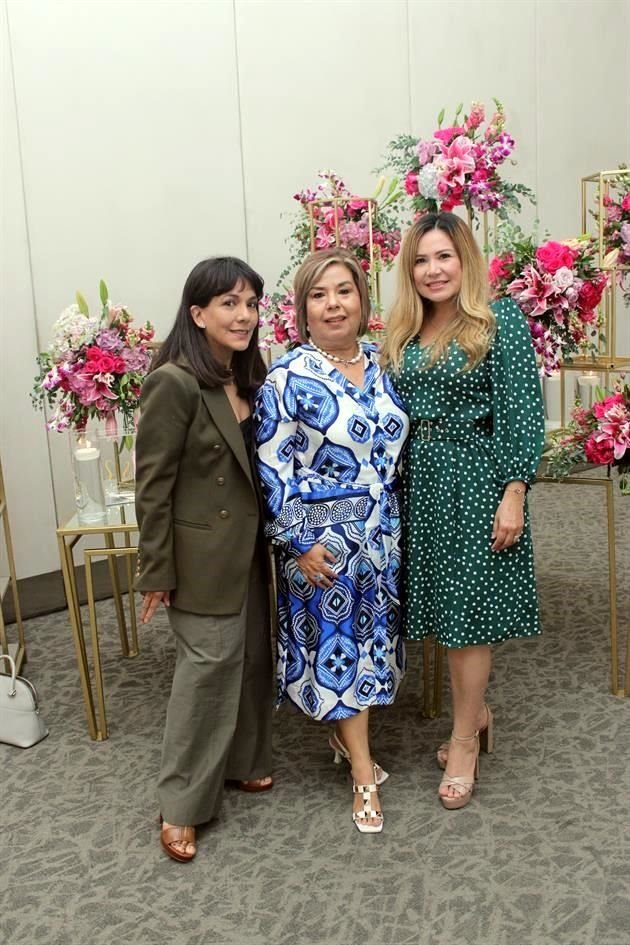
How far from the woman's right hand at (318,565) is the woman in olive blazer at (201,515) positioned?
0.13 m

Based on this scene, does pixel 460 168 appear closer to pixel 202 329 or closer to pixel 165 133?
pixel 202 329

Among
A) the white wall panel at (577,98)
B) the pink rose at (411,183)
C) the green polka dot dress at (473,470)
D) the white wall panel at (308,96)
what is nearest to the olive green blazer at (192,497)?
the green polka dot dress at (473,470)

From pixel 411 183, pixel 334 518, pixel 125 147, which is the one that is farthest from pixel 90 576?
pixel 125 147

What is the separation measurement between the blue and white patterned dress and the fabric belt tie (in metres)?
0.07

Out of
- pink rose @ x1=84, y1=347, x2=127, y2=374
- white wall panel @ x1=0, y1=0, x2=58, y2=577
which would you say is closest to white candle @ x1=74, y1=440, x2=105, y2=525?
pink rose @ x1=84, y1=347, x2=127, y2=374

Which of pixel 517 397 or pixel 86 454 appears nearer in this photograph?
pixel 517 397

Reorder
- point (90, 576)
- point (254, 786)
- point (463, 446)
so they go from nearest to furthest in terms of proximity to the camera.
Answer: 1. point (463, 446)
2. point (254, 786)
3. point (90, 576)

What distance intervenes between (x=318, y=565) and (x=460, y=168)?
49.2 inches

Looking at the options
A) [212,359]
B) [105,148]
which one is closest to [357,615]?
[212,359]

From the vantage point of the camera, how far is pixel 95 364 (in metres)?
2.79

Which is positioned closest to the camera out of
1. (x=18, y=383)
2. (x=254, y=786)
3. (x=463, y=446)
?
(x=463, y=446)

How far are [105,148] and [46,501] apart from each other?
1663mm

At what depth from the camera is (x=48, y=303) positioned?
437cm

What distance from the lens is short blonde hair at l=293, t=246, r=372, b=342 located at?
231 centimetres
